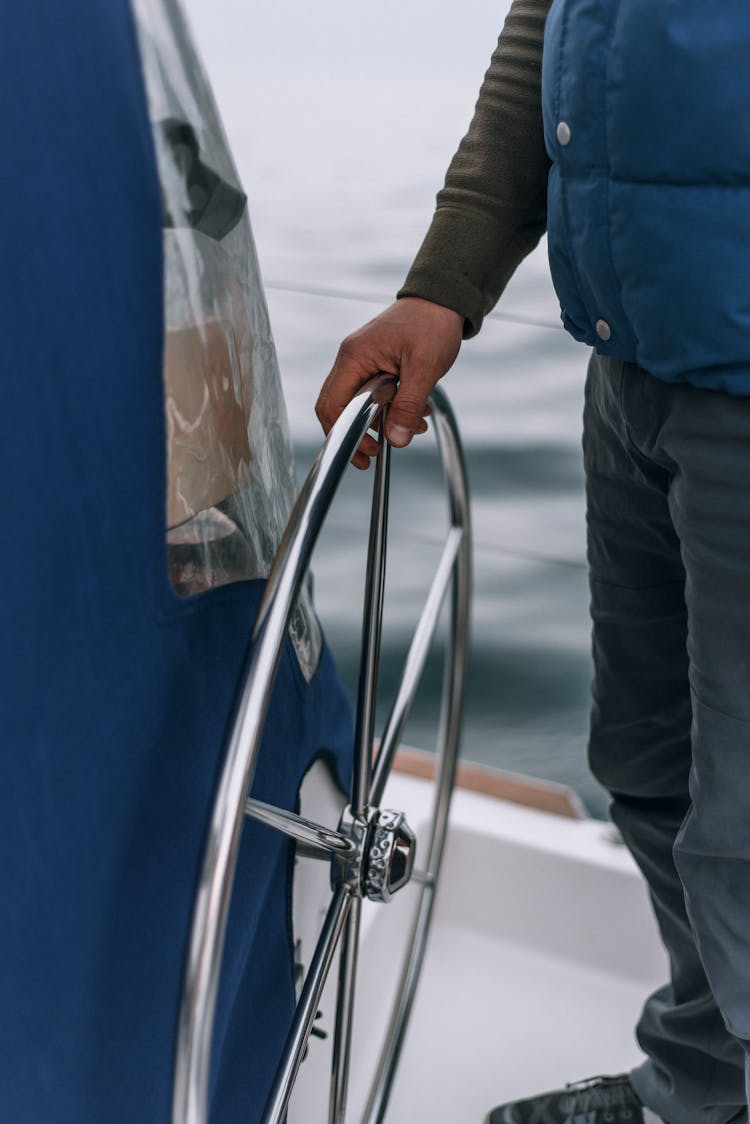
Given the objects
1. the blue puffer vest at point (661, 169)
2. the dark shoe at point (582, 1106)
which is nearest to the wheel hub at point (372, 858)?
the blue puffer vest at point (661, 169)

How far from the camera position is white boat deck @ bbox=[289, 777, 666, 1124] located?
1302 millimetres

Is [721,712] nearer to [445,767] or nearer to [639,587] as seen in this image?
[639,587]

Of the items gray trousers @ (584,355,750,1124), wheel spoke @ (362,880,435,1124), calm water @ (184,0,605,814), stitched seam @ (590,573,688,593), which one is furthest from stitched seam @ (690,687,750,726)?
calm water @ (184,0,605,814)

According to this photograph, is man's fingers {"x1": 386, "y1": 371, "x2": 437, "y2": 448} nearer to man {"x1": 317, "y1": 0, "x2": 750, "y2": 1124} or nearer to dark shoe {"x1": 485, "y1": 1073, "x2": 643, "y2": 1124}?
man {"x1": 317, "y1": 0, "x2": 750, "y2": 1124}

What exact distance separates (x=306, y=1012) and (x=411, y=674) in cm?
29

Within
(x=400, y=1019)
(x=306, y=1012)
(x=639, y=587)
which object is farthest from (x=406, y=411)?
(x=400, y=1019)

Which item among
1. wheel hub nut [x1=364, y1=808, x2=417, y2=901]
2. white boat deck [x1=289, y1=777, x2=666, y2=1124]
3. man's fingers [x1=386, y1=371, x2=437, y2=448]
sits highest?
man's fingers [x1=386, y1=371, x2=437, y2=448]

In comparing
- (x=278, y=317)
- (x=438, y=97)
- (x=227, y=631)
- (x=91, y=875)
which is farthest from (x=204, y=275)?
(x=438, y=97)

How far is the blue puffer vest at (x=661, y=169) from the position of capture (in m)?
0.66

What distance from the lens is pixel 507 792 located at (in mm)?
1491

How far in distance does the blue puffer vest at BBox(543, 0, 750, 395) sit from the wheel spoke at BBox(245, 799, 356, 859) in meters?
0.33

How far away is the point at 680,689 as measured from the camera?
103 cm

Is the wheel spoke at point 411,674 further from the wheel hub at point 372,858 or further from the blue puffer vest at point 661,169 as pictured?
the blue puffer vest at point 661,169

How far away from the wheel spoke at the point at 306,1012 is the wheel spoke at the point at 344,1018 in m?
0.04
